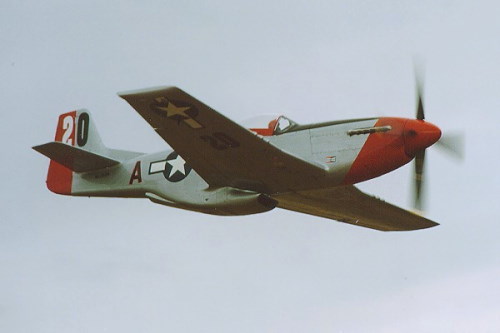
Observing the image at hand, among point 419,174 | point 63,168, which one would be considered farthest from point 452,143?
point 63,168

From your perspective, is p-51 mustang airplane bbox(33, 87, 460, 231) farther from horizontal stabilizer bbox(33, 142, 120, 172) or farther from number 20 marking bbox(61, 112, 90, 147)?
number 20 marking bbox(61, 112, 90, 147)

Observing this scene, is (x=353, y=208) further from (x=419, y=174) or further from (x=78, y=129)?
(x=78, y=129)

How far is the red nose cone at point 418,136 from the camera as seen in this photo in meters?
16.9

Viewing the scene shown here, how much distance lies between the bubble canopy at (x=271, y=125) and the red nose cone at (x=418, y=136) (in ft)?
7.42

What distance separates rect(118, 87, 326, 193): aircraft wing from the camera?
15.5m

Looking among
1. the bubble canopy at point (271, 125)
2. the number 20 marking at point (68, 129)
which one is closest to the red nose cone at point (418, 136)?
the bubble canopy at point (271, 125)

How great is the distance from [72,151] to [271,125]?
183 inches

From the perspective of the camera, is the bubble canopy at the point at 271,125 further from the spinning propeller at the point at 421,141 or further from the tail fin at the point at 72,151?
the tail fin at the point at 72,151

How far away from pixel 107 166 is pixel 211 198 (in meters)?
3.35

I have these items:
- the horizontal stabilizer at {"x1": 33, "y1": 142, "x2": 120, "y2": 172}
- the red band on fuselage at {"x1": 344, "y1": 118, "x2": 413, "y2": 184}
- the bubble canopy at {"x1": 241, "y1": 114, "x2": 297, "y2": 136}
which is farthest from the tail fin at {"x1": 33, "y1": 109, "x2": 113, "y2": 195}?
the red band on fuselage at {"x1": 344, "y1": 118, "x2": 413, "y2": 184}

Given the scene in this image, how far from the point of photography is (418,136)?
16891mm

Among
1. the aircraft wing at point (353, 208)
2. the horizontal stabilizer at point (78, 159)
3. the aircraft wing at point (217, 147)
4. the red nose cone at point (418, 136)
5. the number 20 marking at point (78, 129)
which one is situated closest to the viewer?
the aircraft wing at point (217, 147)

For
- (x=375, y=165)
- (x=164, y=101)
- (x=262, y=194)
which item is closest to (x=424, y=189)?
(x=375, y=165)

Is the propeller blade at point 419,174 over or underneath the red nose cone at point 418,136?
underneath
